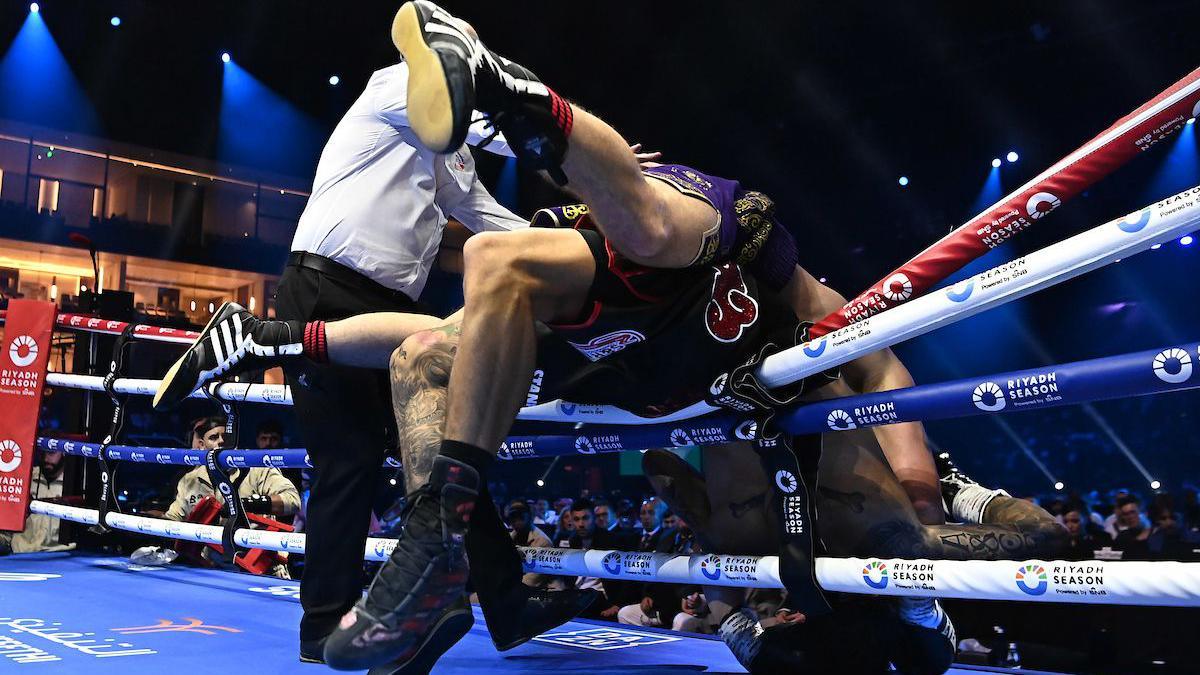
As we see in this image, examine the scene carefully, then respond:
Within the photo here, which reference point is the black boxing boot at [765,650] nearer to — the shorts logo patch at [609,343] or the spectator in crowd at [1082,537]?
the shorts logo patch at [609,343]

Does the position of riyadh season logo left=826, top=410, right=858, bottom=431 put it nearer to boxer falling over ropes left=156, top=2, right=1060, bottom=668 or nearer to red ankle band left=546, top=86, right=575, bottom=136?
boxer falling over ropes left=156, top=2, right=1060, bottom=668

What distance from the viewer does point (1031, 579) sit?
1.19 m

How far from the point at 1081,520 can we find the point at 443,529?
5.13 m

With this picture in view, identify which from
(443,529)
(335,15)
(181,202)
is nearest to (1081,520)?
(443,529)

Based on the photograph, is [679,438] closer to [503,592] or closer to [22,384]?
[503,592]

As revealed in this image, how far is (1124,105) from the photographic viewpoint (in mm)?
7941

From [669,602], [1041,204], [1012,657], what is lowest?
[1012,657]

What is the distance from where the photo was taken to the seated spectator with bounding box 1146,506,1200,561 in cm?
363

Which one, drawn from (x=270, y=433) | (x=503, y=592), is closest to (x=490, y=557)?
(x=503, y=592)

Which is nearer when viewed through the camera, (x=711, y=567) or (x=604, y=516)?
(x=711, y=567)

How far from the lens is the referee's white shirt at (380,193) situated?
6.57 feet

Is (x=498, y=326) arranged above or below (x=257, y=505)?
above

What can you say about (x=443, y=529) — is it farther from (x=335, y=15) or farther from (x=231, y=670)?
(x=335, y=15)

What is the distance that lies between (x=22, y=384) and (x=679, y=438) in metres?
2.85
